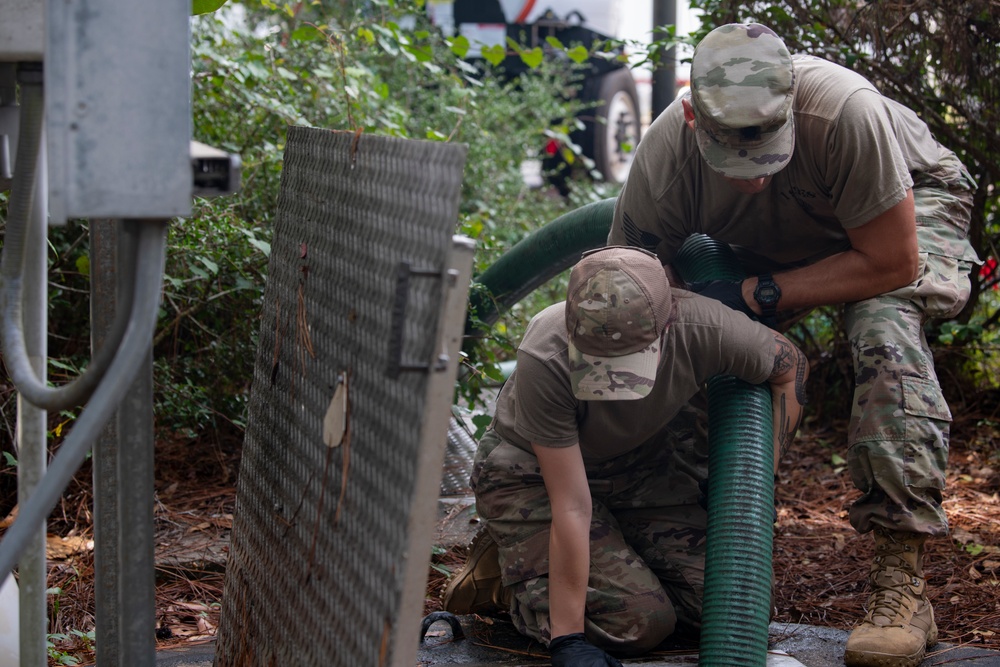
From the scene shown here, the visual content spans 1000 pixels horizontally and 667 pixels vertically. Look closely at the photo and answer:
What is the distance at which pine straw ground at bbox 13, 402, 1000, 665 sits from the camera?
113 inches

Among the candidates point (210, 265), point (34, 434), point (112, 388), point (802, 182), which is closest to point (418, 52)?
point (210, 265)

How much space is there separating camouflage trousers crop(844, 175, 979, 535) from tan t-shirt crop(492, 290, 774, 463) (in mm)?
308

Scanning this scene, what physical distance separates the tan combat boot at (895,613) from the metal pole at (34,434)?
1.78 m

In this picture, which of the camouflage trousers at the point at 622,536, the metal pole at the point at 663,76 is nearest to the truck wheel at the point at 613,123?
the metal pole at the point at 663,76

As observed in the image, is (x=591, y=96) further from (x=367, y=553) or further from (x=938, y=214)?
(x=367, y=553)

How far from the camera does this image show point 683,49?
418 centimetres

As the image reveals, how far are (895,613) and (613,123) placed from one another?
23.4 feet

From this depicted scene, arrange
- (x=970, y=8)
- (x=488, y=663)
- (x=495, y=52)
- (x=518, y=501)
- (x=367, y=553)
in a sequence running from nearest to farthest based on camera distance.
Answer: (x=367, y=553) → (x=488, y=663) → (x=518, y=501) → (x=970, y=8) → (x=495, y=52)

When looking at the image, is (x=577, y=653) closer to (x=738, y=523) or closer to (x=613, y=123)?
(x=738, y=523)

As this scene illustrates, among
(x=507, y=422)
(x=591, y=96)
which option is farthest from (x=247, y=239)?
(x=591, y=96)

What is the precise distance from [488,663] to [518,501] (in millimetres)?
420

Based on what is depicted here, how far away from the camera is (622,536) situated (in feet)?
9.23

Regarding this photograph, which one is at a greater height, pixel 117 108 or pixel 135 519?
pixel 117 108

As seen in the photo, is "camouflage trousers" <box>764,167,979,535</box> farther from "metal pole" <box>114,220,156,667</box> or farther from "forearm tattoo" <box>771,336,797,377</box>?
"metal pole" <box>114,220,156,667</box>
